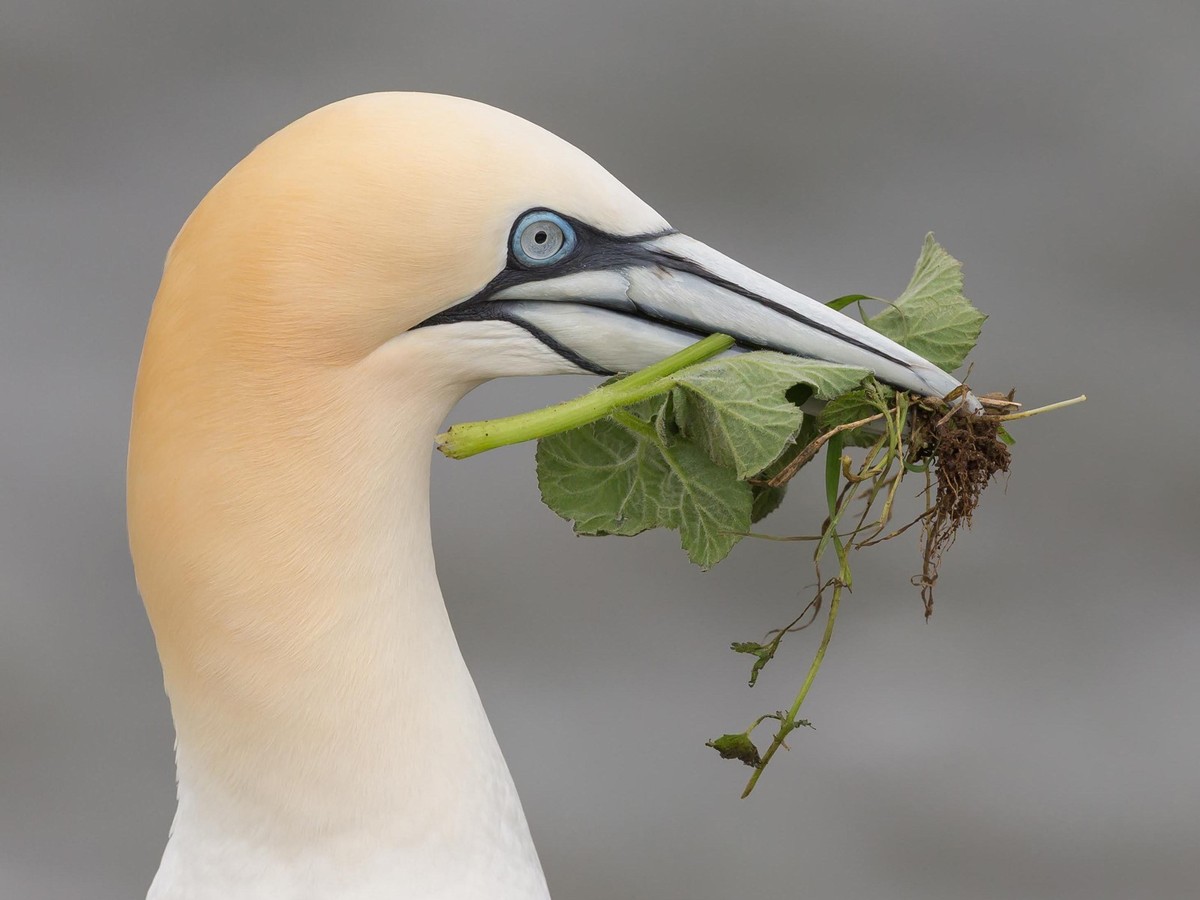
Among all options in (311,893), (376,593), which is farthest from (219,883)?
(376,593)

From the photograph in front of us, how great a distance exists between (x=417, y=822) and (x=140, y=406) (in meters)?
0.55

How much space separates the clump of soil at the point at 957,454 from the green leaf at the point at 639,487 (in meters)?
0.21

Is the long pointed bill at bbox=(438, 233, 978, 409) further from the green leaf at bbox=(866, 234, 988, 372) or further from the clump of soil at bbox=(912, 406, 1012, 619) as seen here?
the green leaf at bbox=(866, 234, 988, 372)

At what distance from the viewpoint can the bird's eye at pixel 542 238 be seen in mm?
1626

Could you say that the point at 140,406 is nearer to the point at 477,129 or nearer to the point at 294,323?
the point at 294,323

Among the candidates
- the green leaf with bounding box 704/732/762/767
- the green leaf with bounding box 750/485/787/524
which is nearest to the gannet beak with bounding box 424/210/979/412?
the green leaf with bounding box 750/485/787/524

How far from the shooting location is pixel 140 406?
1.66 meters

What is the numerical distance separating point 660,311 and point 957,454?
364 mm

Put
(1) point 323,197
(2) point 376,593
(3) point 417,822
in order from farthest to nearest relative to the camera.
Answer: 1. (3) point 417,822
2. (2) point 376,593
3. (1) point 323,197

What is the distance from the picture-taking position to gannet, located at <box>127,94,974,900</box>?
1579 mm

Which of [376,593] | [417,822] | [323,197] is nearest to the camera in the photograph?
[323,197]

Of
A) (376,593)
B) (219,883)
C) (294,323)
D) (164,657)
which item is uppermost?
(294,323)

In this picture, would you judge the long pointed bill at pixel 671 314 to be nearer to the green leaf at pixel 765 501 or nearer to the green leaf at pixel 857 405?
the green leaf at pixel 857 405

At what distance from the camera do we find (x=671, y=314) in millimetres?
1725
